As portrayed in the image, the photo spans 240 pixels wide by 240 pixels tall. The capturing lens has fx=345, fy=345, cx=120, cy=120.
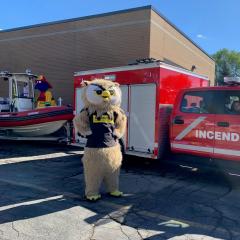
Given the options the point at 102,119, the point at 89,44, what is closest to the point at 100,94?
the point at 102,119

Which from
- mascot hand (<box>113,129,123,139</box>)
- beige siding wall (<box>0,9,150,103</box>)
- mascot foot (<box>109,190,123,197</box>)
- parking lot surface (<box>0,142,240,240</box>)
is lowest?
parking lot surface (<box>0,142,240,240</box>)

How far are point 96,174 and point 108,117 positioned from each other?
1.02 m

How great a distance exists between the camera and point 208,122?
7090 mm

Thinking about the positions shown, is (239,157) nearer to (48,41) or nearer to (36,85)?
(36,85)

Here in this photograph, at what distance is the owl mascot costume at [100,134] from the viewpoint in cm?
593

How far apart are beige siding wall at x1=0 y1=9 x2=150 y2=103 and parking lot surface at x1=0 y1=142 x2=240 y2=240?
9.03 m

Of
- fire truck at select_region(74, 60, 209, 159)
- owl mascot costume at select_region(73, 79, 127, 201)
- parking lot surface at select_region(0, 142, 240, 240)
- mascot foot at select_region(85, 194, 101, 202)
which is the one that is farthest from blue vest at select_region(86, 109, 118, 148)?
fire truck at select_region(74, 60, 209, 159)

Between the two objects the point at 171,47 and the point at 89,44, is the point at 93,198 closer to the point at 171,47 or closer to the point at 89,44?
the point at 89,44

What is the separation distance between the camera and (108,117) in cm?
611

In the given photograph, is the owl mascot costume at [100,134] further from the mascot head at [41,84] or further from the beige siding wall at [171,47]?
the beige siding wall at [171,47]

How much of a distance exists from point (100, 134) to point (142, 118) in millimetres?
2379

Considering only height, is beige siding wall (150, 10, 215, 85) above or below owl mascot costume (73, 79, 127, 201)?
above

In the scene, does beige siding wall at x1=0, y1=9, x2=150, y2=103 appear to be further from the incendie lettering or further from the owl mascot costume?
the owl mascot costume

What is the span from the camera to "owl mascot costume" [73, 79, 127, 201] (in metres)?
5.93
